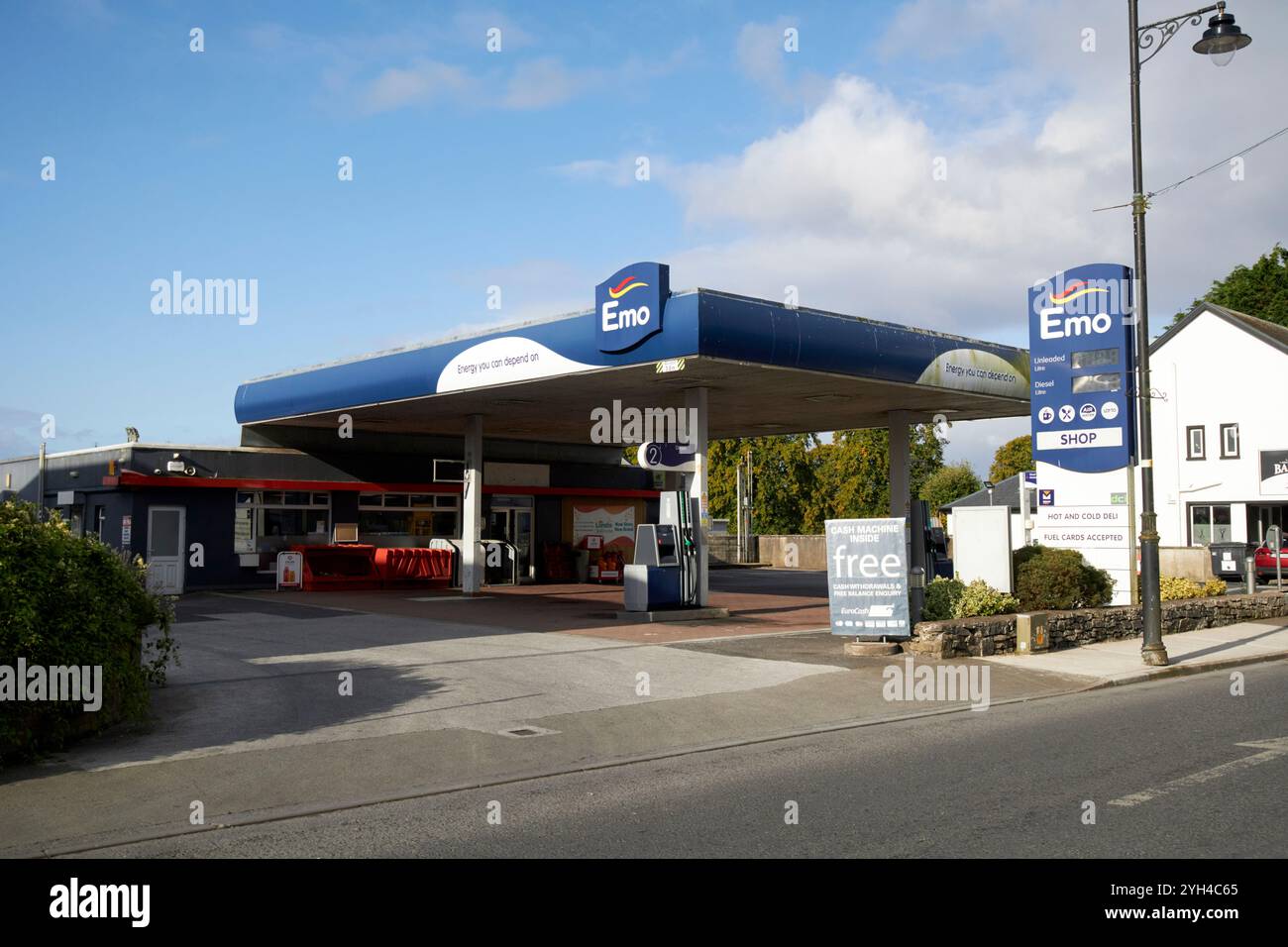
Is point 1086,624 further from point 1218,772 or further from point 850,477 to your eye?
point 850,477

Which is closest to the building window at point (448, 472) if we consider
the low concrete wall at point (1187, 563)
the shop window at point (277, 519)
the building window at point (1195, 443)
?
the shop window at point (277, 519)

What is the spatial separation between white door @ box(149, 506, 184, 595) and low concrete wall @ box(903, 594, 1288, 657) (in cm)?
1971

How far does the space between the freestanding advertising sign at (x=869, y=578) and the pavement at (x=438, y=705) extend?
0.57 m

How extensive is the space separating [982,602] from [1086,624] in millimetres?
2089

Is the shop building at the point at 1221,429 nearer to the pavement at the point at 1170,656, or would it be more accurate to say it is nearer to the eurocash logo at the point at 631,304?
the pavement at the point at 1170,656

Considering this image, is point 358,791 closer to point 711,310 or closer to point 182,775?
point 182,775

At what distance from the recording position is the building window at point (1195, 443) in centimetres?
4459

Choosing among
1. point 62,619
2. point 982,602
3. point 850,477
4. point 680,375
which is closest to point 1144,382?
point 982,602

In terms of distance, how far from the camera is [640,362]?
18.8 metres

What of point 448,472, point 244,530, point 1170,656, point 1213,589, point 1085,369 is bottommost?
point 1170,656

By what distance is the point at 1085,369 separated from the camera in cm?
2100

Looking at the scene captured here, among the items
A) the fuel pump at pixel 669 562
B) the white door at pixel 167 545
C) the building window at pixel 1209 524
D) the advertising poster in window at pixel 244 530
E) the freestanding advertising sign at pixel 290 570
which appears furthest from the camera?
the building window at pixel 1209 524

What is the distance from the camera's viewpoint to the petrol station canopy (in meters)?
18.6
